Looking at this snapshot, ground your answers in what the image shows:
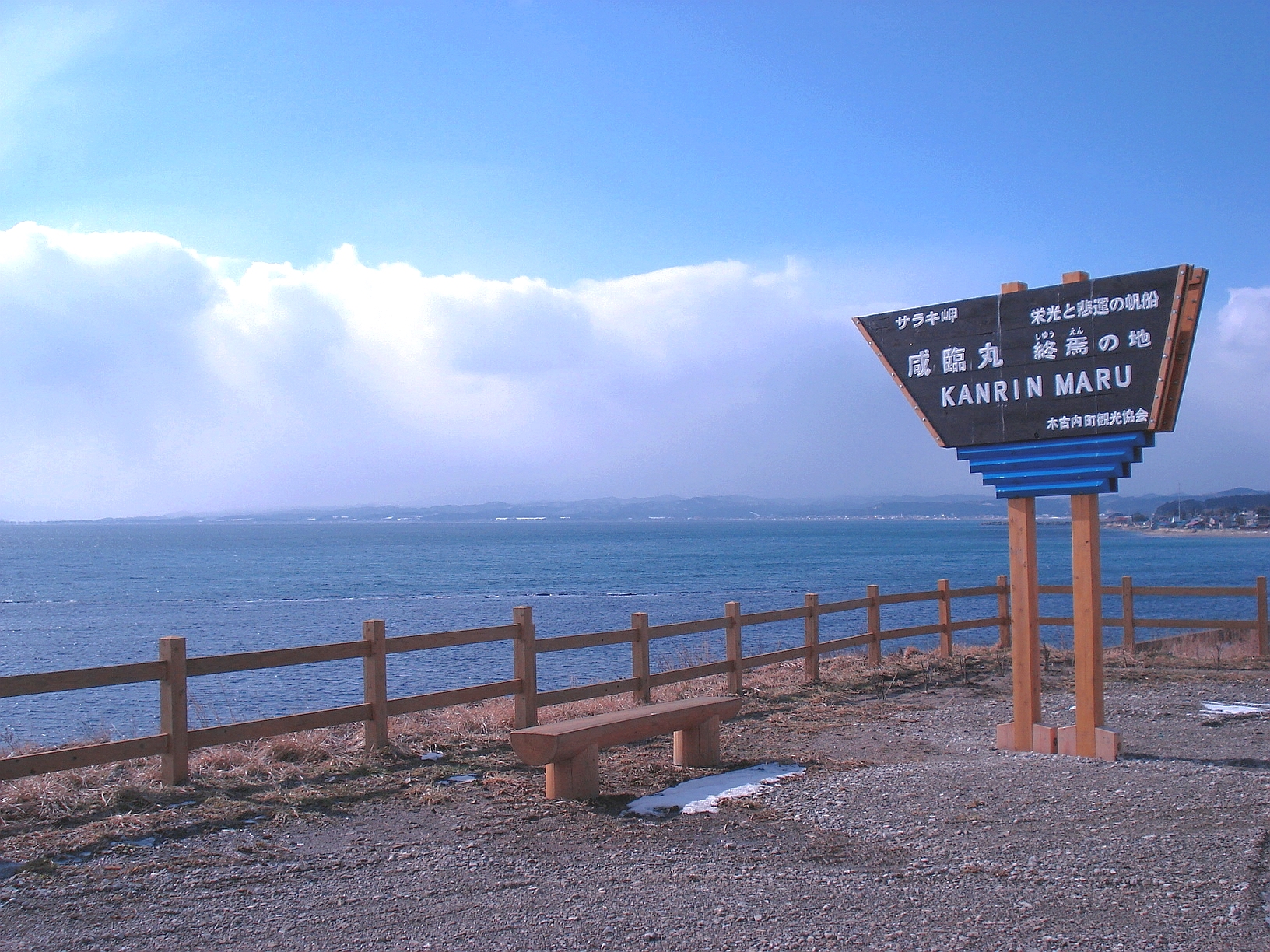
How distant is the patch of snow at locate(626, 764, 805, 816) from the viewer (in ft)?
22.3

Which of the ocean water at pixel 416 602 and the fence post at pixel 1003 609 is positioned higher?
the fence post at pixel 1003 609

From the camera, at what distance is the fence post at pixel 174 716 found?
732 cm

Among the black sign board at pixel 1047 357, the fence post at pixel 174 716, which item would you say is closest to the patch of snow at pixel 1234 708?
the black sign board at pixel 1047 357

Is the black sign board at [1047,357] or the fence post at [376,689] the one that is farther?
the fence post at [376,689]

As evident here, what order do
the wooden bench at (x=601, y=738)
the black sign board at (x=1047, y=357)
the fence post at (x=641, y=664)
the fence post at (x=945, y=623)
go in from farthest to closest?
1. the fence post at (x=945, y=623)
2. the fence post at (x=641, y=664)
3. the black sign board at (x=1047, y=357)
4. the wooden bench at (x=601, y=738)

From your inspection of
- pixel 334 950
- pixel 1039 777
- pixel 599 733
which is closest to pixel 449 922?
pixel 334 950

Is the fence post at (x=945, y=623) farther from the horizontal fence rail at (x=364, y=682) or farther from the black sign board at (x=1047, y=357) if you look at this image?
the black sign board at (x=1047, y=357)

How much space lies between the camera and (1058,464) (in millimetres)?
8508

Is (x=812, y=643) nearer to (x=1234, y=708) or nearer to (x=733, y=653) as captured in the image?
(x=733, y=653)

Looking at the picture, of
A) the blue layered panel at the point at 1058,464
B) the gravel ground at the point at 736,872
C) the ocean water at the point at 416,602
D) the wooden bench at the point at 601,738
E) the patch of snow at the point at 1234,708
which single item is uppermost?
the blue layered panel at the point at 1058,464

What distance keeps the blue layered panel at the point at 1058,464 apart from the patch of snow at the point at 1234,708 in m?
3.66

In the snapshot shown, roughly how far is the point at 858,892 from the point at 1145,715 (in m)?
6.63

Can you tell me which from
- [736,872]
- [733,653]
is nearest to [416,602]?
[733,653]

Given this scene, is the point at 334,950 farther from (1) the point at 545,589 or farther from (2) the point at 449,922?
(1) the point at 545,589
